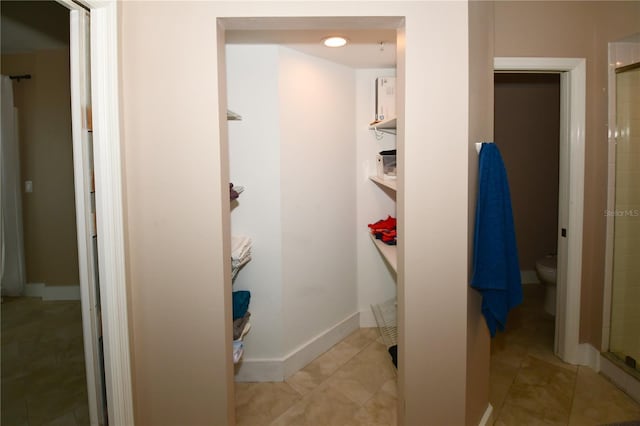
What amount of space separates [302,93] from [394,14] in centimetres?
115

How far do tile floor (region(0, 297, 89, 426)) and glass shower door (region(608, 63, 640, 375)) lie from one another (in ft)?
10.6

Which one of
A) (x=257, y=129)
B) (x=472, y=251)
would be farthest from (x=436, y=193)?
(x=257, y=129)

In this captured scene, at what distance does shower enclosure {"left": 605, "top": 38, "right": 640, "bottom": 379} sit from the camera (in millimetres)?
2312

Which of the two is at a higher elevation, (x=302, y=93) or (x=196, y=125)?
(x=302, y=93)

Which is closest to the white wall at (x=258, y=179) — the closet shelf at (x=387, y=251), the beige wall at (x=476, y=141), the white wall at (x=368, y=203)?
the closet shelf at (x=387, y=251)

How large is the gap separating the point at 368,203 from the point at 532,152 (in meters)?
2.34

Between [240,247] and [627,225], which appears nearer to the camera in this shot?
[240,247]

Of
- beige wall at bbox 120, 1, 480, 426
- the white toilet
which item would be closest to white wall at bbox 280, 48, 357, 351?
beige wall at bbox 120, 1, 480, 426

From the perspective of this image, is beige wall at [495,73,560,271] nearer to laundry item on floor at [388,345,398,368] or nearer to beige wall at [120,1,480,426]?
laundry item on floor at [388,345,398,368]

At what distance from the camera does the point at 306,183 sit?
8.98ft

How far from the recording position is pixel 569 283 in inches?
102

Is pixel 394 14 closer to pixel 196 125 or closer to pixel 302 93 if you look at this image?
pixel 196 125

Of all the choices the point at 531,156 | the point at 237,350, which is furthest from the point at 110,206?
the point at 531,156

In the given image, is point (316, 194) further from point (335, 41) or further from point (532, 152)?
point (532, 152)
